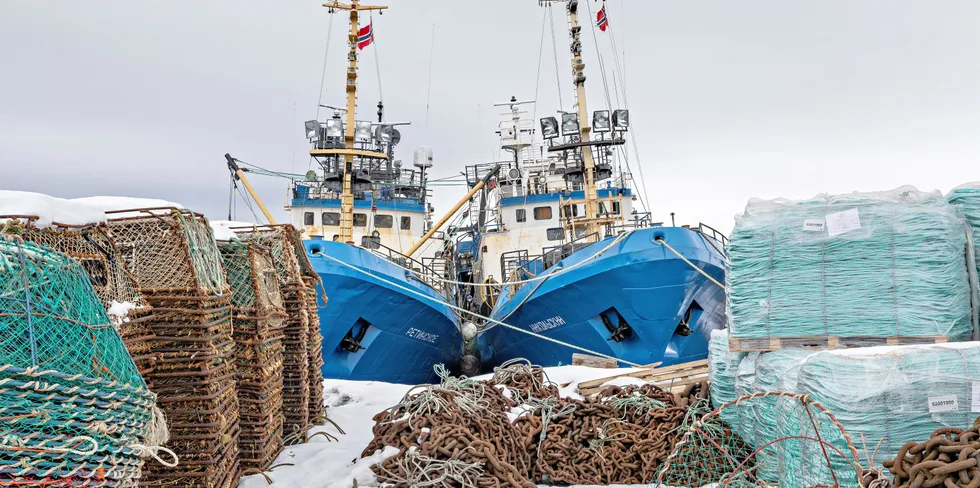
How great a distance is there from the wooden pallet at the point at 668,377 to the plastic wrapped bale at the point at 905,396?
3.44 meters

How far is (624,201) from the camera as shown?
19062 mm

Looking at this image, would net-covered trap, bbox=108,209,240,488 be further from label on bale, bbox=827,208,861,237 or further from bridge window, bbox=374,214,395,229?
bridge window, bbox=374,214,395,229

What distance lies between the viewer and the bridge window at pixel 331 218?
18.6 metres

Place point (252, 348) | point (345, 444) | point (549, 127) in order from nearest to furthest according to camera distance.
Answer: point (252, 348) < point (345, 444) < point (549, 127)

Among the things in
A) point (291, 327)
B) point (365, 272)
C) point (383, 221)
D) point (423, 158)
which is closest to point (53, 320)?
point (291, 327)

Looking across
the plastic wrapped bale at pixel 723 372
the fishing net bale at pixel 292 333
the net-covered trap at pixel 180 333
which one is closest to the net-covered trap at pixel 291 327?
the fishing net bale at pixel 292 333

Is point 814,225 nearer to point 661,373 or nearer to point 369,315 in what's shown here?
point 661,373

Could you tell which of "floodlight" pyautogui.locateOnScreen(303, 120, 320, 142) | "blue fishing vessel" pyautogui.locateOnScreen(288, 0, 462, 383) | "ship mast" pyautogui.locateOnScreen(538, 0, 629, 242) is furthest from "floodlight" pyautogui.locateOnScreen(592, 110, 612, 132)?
"floodlight" pyautogui.locateOnScreen(303, 120, 320, 142)

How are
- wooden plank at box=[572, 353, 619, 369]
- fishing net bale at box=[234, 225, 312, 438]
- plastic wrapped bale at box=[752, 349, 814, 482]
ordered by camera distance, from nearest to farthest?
plastic wrapped bale at box=[752, 349, 814, 482] → fishing net bale at box=[234, 225, 312, 438] → wooden plank at box=[572, 353, 619, 369]

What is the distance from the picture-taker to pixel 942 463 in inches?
98.0

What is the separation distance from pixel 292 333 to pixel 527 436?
2329 millimetres

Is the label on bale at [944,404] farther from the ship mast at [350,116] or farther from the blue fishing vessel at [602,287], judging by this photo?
the ship mast at [350,116]

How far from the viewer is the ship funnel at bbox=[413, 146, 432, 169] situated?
21.8 meters

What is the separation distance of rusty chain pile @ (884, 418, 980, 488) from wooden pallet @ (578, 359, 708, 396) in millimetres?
4332
